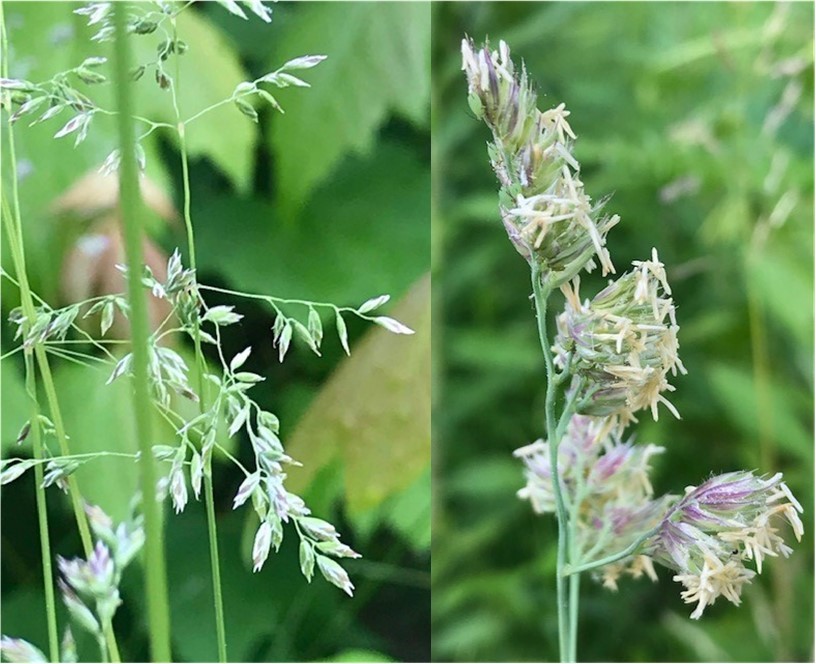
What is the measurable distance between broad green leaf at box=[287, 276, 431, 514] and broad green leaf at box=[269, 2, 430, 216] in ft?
0.24

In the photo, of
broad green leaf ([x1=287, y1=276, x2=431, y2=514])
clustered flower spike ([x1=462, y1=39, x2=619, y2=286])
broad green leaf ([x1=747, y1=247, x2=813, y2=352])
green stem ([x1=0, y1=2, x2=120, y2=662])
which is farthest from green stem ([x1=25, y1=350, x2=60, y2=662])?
broad green leaf ([x1=747, y1=247, x2=813, y2=352])

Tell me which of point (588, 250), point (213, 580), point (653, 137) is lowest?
point (213, 580)

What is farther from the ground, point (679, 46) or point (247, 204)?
point (679, 46)

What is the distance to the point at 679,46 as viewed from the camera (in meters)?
0.54

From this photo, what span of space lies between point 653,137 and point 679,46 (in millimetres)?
55

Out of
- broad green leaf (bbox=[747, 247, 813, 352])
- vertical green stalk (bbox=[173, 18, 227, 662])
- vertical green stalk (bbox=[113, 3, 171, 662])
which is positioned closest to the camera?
vertical green stalk (bbox=[113, 3, 171, 662])

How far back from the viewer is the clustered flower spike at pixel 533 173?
0.26 meters

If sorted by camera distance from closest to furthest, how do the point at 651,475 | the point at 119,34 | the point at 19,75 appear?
the point at 119,34 → the point at 19,75 → the point at 651,475

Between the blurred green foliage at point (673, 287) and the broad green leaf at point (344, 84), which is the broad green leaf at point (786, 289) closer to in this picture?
the blurred green foliage at point (673, 287)

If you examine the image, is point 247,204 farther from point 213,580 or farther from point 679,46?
point 679,46

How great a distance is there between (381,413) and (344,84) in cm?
15

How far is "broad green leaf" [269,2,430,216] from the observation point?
403 mm

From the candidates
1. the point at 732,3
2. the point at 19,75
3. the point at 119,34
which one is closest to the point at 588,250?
the point at 119,34

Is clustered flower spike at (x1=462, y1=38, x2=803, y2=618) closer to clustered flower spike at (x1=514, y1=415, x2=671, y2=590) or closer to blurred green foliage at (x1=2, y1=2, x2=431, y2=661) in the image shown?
clustered flower spike at (x1=514, y1=415, x2=671, y2=590)
